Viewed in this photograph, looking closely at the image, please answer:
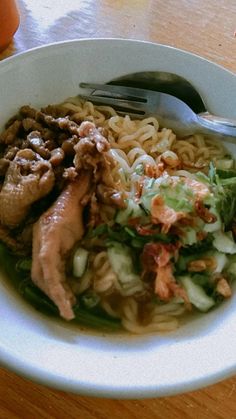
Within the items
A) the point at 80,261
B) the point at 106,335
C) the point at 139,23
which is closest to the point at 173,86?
the point at 139,23

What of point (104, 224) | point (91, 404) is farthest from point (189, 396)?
point (104, 224)

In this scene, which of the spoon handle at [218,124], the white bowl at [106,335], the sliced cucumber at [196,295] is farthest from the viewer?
the spoon handle at [218,124]

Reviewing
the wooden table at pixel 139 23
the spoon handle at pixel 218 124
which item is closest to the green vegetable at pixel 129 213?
the spoon handle at pixel 218 124

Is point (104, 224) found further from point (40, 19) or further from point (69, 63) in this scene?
point (40, 19)

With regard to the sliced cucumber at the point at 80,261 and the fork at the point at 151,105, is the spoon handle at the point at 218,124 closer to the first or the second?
the fork at the point at 151,105

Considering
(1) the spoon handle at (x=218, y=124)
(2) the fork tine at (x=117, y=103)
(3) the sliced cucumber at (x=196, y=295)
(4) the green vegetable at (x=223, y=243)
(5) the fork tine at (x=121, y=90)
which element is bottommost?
(3) the sliced cucumber at (x=196, y=295)

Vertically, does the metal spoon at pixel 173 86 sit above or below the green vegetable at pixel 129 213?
above

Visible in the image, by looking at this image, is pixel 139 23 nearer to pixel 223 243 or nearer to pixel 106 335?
pixel 223 243
